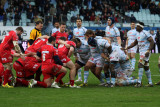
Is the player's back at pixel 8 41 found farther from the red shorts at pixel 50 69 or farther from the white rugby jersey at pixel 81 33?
the white rugby jersey at pixel 81 33

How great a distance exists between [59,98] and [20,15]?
22.7 metres

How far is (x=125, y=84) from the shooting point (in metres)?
12.8

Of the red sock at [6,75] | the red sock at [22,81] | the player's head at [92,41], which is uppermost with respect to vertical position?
the player's head at [92,41]

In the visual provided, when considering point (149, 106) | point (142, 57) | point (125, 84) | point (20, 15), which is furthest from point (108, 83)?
point (20, 15)

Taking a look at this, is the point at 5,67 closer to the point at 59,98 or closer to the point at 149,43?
the point at 59,98

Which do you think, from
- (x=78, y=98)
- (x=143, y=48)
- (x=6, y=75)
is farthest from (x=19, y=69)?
(x=143, y=48)

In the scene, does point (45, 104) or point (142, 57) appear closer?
point (45, 104)

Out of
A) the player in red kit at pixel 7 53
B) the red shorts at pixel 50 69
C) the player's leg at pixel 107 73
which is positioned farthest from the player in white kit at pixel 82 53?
the player in red kit at pixel 7 53

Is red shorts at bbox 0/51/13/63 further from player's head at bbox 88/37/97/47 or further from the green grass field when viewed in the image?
player's head at bbox 88/37/97/47

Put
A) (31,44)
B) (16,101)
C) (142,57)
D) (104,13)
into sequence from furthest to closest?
(104,13)
(31,44)
(142,57)
(16,101)

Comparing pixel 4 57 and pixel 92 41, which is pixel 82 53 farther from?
pixel 4 57

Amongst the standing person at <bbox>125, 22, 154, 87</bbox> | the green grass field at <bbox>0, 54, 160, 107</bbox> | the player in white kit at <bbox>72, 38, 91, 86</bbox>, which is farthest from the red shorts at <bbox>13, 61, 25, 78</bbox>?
the standing person at <bbox>125, 22, 154, 87</bbox>

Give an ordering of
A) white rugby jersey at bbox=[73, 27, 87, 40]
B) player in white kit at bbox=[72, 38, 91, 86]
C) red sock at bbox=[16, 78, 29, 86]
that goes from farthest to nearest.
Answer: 1. white rugby jersey at bbox=[73, 27, 87, 40]
2. player in white kit at bbox=[72, 38, 91, 86]
3. red sock at bbox=[16, 78, 29, 86]

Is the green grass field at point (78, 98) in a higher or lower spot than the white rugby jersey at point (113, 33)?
lower
